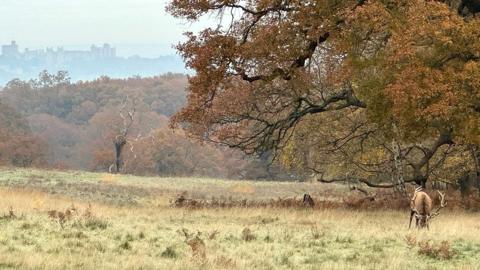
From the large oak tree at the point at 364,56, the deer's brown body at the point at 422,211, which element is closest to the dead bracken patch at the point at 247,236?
the deer's brown body at the point at 422,211

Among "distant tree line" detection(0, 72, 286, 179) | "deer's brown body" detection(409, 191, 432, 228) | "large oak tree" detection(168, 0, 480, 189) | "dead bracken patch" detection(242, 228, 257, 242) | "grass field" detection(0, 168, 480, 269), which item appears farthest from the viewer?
"distant tree line" detection(0, 72, 286, 179)

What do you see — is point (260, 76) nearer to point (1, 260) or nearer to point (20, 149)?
point (1, 260)

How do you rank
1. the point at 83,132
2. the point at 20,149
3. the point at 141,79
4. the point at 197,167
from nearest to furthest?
the point at 20,149 → the point at 197,167 → the point at 83,132 → the point at 141,79

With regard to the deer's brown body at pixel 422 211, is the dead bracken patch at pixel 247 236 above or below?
below

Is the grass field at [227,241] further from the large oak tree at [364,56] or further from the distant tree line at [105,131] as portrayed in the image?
the distant tree line at [105,131]

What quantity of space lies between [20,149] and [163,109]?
7456 centimetres

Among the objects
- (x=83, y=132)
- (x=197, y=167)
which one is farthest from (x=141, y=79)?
(x=197, y=167)

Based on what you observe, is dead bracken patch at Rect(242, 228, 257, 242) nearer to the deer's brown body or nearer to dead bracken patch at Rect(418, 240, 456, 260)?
dead bracken patch at Rect(418, 240, 456, 260)

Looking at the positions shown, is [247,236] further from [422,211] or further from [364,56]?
[364,56]

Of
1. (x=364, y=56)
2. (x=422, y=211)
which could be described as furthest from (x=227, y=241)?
(x=364, y=56)

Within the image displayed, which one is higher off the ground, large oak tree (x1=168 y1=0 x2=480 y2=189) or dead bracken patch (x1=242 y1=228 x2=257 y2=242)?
large oak tree (x1=168 y1=0 x2=480 y2=189)

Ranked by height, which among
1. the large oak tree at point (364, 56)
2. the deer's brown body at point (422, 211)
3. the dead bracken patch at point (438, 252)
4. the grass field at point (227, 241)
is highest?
the large oak tree at point (364, 56)

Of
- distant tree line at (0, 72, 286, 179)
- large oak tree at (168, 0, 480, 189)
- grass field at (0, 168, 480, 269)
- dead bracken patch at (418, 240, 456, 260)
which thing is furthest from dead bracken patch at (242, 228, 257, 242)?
distant tree line at (0, 72, 286, 179)

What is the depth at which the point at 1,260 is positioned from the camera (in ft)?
27.0
